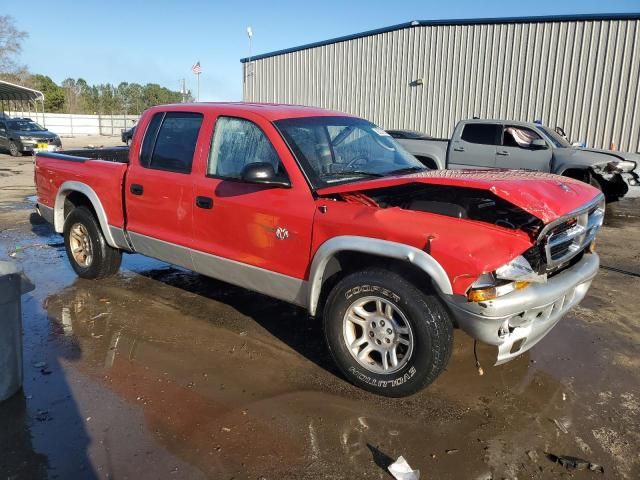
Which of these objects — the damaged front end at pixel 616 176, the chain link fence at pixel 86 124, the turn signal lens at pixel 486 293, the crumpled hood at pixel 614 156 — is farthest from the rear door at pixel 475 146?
the chain link fence at pixel 86 124

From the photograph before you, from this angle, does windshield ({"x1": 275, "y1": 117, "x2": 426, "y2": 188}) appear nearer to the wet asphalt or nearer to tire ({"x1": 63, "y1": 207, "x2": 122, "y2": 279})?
the wet asphalt

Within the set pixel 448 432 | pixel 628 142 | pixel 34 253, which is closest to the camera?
pixel 448 432

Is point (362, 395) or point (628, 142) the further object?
point (628, 142)

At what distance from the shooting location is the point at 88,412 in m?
3.28

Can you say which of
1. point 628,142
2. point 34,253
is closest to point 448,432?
point 34,253

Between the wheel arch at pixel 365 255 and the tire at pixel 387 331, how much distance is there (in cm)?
13

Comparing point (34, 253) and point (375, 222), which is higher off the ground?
point (375, 222)

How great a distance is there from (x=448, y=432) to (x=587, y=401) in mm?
1067

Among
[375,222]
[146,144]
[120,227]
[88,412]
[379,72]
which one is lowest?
[88,412]

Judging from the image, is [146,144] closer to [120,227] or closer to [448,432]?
[120,227]

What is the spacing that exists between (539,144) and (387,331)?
8595 millimetres

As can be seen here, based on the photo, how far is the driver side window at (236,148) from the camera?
13.3ft

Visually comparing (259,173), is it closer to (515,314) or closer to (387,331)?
(387,331)

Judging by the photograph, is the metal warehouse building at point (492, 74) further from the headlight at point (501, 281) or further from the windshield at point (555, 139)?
the headlight at point (501, 281)
